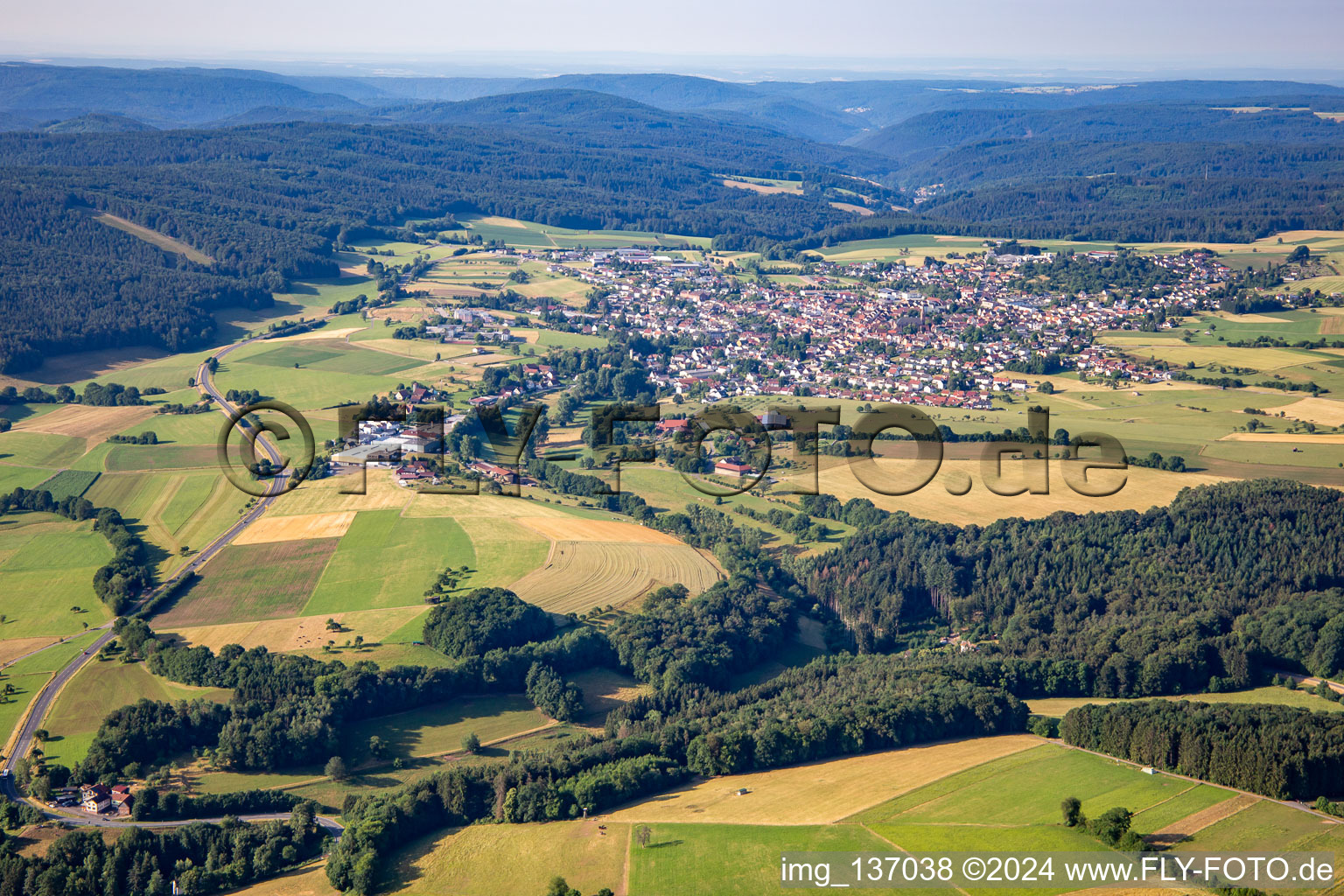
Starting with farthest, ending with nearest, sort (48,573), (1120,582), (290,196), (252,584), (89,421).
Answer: (290,196) < (89,421) < (48,573) < (252,584) < (1120,582)

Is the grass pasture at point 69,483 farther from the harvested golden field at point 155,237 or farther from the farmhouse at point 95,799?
the harvested golden field at point 155,237

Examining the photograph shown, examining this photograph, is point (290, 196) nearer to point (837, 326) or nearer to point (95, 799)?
point (837, 326)

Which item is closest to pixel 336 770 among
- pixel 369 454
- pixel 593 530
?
pixel 593 530

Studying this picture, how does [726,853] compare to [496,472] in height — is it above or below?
below

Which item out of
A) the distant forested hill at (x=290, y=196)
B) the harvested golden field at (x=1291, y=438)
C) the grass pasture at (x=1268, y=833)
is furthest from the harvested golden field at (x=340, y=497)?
the harvested golden field at (x=1291, y=438)

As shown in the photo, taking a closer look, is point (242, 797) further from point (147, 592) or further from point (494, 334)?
point (494, 334)

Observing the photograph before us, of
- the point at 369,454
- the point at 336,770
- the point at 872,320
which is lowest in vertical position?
the point at 336,770

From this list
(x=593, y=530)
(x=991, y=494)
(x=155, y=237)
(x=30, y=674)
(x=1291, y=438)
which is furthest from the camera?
(x=155, y=237)
